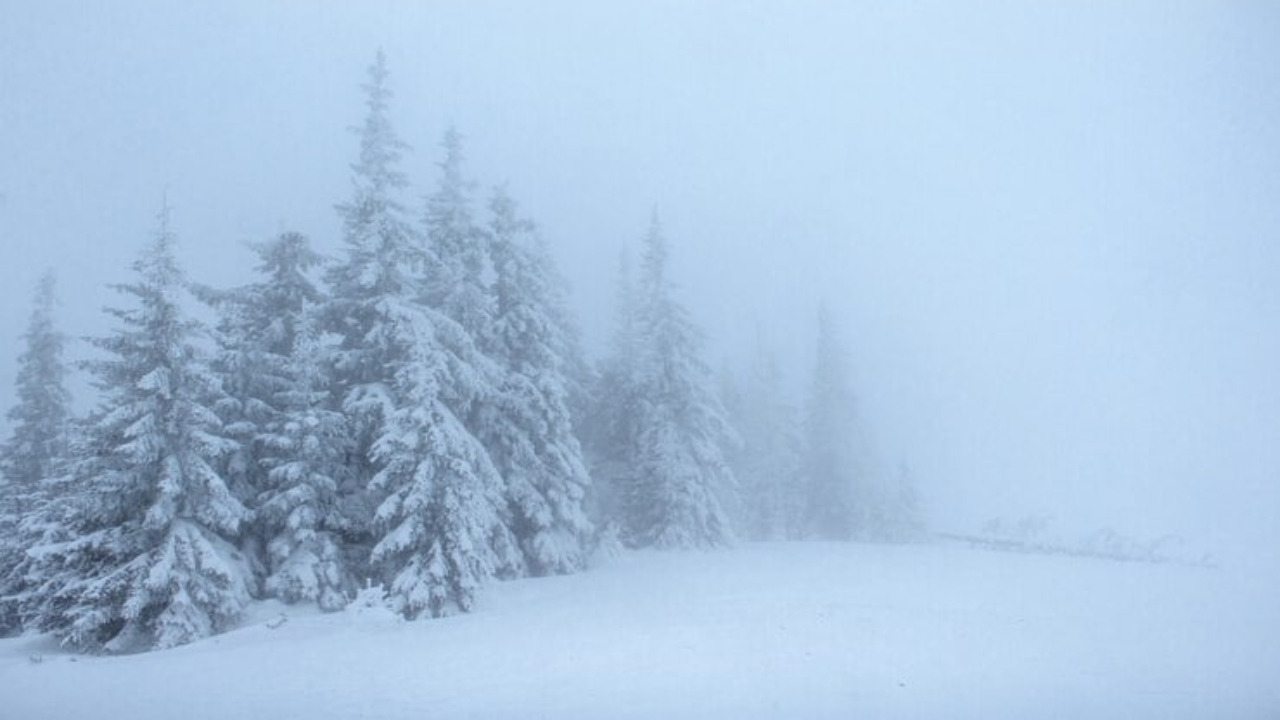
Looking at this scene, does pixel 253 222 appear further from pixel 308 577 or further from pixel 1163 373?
pixel 1163 373

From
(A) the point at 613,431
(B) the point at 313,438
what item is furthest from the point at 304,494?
(A) the point at 613,431

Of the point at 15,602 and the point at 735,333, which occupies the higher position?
the point at 735,333

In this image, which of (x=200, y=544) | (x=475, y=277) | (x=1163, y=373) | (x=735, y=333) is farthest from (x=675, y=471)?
(x=735, y=333)

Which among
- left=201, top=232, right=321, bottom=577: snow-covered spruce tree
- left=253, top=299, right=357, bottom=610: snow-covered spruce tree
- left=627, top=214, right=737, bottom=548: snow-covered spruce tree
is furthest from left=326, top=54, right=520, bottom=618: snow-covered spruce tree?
left=627, top=214, right=737, bottom=548: snow-covered spruce tree

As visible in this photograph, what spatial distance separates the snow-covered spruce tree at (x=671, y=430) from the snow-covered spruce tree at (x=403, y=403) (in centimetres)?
1029

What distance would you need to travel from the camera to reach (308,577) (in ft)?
51.1

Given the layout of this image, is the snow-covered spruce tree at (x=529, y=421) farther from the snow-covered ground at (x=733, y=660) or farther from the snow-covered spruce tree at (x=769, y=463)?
the snow-covered spruce tree at (x=769, y=463)

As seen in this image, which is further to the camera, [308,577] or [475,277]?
[475,277]

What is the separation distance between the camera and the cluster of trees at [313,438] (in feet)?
46.9

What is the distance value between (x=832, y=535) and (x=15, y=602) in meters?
39.5

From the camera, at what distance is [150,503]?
14.7 metres

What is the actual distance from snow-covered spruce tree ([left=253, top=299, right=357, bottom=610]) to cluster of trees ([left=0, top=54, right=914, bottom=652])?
7cm

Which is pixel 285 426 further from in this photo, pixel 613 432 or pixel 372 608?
pixel 613 432

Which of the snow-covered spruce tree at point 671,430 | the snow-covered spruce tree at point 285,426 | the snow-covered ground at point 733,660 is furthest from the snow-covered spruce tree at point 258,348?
the snow-covered spruce tree at point 671,430
